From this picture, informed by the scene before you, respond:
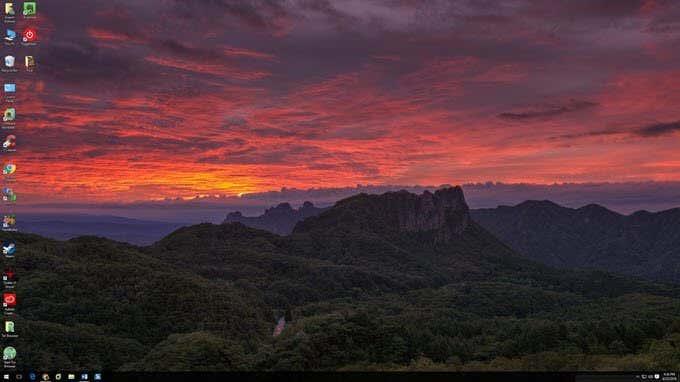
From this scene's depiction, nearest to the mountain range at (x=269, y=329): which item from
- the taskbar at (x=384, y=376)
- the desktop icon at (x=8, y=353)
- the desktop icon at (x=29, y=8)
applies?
the desktop icon at (x=8, y=353)

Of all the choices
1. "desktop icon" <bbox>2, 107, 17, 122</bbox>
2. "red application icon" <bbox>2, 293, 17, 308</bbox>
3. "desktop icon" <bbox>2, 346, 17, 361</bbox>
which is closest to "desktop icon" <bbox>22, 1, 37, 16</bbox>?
"desktop icon" <bbox>2, 107, 17, 122</bbox>

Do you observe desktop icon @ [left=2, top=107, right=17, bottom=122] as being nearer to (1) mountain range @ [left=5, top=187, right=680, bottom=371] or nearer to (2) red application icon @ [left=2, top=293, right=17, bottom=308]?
(2) red application icon @ [left=2, top=293, right=17, bottom=308]

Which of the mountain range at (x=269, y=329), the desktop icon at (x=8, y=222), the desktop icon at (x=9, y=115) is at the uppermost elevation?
the desktop icon at (x=9, y=115)

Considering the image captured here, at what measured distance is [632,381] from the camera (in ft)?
40.8

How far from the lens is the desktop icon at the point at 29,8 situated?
16.4 m

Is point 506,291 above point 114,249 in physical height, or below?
below

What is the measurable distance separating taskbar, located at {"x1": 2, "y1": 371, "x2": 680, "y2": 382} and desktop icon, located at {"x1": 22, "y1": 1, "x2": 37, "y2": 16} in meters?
12.5

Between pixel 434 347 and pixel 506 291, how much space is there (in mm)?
128551

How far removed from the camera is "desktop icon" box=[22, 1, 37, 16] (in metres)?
16.4

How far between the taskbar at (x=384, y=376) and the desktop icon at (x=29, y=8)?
493 inches

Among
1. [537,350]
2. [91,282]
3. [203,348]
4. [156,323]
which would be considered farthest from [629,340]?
[91,282]

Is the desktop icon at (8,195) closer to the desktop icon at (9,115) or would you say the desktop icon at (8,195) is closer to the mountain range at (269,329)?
the desktop icon at (9,115)

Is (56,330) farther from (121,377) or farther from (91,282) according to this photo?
(121,377)

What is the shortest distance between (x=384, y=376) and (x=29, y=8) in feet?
58.9
